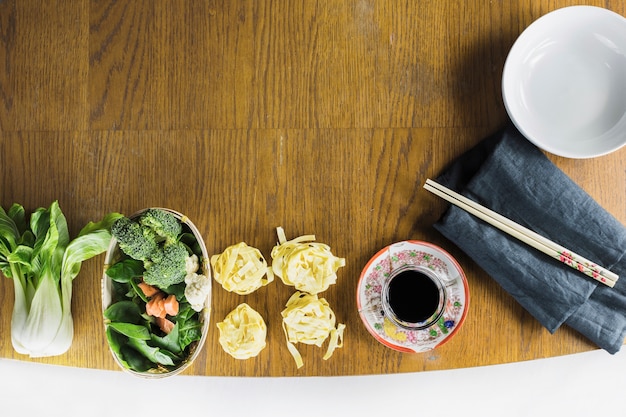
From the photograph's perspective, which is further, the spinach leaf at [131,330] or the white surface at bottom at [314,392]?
the white surface at bottom at [314,392]

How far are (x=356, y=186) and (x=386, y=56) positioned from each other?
258 millimetres

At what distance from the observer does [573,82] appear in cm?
95

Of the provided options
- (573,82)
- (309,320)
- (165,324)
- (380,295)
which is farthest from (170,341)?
(573,82)

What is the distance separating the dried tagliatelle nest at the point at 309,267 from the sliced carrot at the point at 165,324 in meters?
0.21

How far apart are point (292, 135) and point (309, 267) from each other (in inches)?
10.3

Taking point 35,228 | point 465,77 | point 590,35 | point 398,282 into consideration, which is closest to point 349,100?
point 465,77

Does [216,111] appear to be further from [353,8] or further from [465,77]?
[465,77]

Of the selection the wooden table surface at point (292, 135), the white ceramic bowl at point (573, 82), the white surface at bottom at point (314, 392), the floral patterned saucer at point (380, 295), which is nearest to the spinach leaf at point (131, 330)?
the wooden table surface at point (292, 135)

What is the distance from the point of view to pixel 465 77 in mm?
956

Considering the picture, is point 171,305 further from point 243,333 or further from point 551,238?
point 551,238

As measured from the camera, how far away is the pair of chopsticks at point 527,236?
91cm

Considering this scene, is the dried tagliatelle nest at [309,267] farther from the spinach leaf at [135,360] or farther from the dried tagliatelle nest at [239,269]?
the spinach leaf at [135,360]

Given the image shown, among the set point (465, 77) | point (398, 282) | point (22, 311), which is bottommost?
point (22, 311)

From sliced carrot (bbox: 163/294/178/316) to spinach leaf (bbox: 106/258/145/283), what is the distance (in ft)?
0.22
